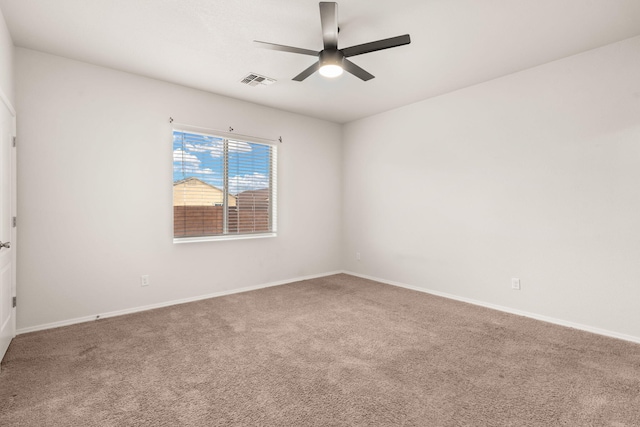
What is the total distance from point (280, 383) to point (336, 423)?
0.54m

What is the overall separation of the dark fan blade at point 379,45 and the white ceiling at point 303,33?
0.30 metres

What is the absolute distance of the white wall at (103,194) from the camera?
309cm

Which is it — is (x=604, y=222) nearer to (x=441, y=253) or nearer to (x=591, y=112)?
(x=591, y=112)

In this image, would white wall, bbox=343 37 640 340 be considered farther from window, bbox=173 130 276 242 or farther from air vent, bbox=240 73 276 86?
air vent, bbox=240 73 276 86

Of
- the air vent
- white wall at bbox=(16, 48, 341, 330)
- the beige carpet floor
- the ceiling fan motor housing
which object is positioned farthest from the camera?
the air vent

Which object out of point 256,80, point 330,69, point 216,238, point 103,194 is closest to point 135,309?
point 216,238

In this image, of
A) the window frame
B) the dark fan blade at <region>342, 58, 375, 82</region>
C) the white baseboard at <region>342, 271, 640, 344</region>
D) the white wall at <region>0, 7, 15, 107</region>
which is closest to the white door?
the white wall at <region>0, 7, 15, 107</region>

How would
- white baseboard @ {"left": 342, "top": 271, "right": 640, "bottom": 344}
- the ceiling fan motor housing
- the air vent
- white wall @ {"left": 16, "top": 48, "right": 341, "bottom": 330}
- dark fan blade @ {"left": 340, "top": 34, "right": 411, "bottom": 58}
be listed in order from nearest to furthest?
dark fan blade @ {"left": 340, "top": 34, "right": 411, "bottom": 58} < the ceiling fan motor housing < white baseboard @ {"left": 342, "top": 271, "right": 640, "bottom": 344} < white wall @ {"left": 16, "top": 48, "right": 341, "bottom": 330} < the air vent

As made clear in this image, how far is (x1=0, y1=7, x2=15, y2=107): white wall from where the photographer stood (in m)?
2.46

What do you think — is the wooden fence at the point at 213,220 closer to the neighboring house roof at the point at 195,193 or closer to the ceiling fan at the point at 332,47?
the neighboring house roof at the point at 195,193

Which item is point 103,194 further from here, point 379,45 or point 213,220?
point 379,45

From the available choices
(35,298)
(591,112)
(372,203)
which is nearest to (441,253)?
(372,203)

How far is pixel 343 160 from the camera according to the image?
5824mm

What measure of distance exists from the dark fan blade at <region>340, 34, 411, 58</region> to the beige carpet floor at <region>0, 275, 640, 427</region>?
97.0 inches
